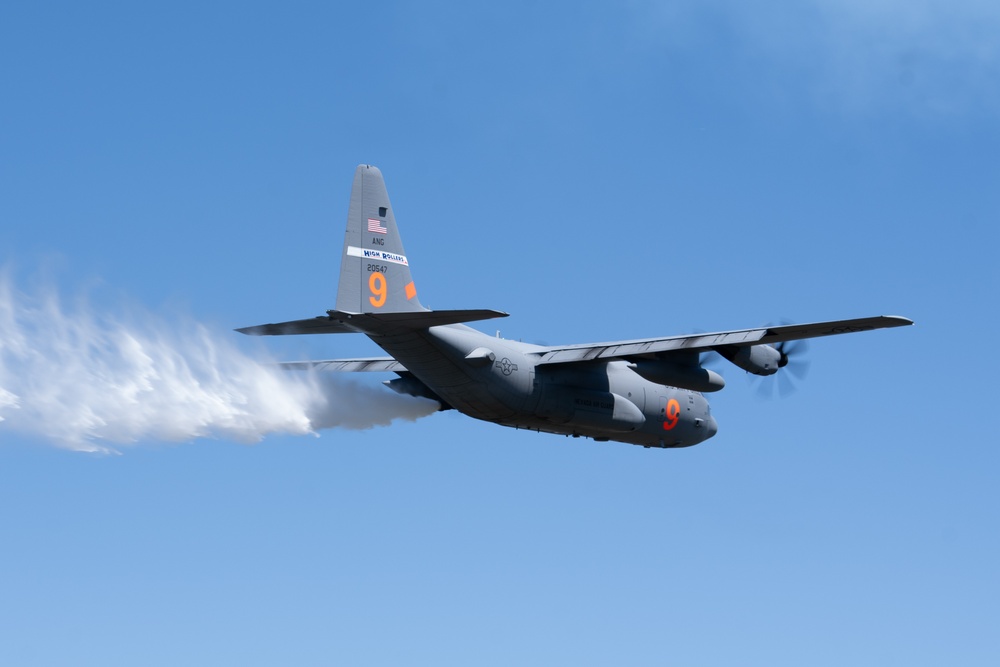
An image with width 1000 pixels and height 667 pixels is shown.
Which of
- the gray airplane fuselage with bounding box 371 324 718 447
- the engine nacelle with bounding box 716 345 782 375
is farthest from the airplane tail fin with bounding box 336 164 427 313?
the engine nacelle with bounding box 716 345 782 375

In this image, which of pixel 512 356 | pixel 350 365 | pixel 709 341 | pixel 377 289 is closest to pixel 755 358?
pixel 709 341

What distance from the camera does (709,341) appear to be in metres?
29.2

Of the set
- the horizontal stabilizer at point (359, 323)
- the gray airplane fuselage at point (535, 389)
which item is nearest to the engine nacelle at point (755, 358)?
the gray airplane fuselage at point (535, 389)

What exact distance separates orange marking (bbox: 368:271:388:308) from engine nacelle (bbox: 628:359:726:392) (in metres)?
6.32

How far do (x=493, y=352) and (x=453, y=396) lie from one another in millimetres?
1396

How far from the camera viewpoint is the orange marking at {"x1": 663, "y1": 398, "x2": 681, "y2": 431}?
33.4 metres

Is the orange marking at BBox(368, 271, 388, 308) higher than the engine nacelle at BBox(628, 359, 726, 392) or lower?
higher

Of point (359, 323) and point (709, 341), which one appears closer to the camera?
point (359, 323)

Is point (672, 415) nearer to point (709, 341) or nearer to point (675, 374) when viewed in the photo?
point (675, 374)

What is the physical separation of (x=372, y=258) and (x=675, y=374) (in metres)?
7.61

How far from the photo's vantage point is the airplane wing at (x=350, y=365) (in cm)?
3409

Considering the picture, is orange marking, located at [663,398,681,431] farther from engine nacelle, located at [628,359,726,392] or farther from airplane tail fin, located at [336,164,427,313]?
airplane tail fin, located at [336,164,427,313]

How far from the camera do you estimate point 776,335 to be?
2855cm

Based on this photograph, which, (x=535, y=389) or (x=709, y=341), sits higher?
(x=709, y=341)
